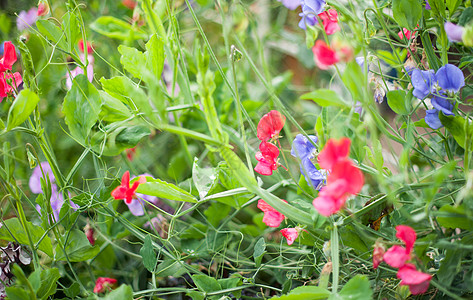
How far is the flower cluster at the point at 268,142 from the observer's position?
526 mm

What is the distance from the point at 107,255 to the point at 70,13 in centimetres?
45

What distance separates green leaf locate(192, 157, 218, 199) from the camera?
0.57 metres

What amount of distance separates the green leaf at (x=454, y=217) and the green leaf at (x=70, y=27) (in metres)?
0.53

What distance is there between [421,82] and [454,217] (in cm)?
18

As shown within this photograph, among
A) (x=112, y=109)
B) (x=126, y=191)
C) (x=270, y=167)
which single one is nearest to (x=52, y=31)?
(x=112, y=109)

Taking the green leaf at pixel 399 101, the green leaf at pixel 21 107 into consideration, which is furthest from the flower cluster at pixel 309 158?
the green leaf at pixel 21 107

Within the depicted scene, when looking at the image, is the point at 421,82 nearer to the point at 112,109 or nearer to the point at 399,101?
the point at 399,101

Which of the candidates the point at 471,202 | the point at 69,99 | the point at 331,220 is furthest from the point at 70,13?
the point at 471,202

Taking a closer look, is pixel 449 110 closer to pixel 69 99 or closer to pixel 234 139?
pixel 234 139

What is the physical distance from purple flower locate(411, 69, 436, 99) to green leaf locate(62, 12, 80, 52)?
1.54 feet

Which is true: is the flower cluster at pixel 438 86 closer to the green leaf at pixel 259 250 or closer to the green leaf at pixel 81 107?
the green leaf at pixel 259 250

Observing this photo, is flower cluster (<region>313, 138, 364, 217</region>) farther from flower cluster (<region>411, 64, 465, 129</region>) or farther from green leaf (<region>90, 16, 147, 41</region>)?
green leaf (<region>90, 16, 147, 41</region>)

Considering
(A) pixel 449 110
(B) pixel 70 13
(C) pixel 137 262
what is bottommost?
(C) pixel 137 262

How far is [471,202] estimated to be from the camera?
0.42 metres
